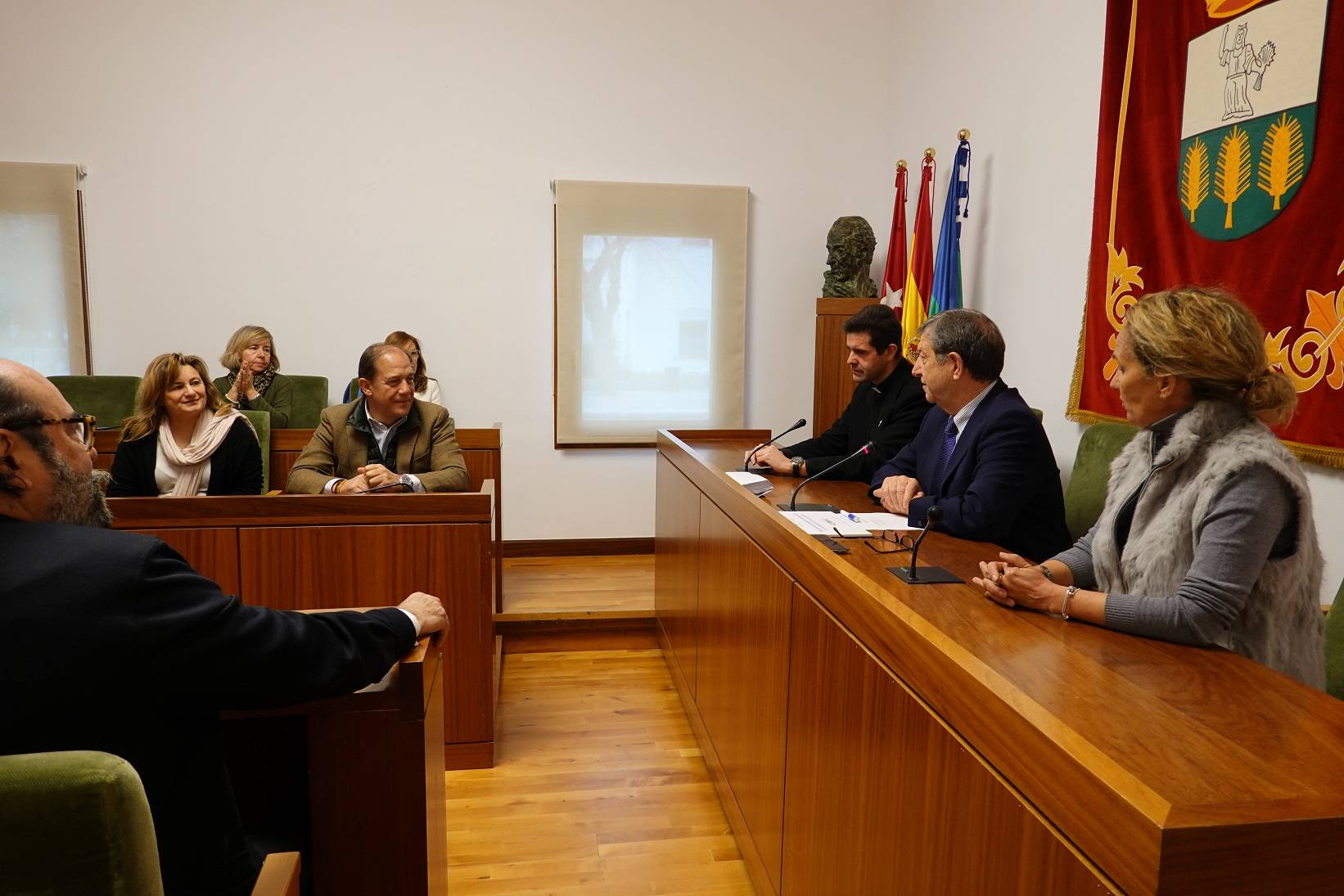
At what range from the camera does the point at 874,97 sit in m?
5.62

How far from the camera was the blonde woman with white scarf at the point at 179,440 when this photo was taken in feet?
9.84

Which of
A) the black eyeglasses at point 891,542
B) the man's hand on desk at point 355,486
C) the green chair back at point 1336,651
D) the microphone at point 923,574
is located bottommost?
the green chair back at point 1336,651

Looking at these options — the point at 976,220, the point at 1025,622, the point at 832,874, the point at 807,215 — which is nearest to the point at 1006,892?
the point at 1025,622

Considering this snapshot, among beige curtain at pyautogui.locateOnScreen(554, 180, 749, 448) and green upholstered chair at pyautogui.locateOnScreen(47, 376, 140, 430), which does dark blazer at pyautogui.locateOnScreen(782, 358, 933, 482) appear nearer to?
beige curtain at pyautogui.locateOnScreen(554, 180, 749, 448)

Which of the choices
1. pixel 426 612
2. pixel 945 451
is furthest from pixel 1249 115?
pixel 426 612

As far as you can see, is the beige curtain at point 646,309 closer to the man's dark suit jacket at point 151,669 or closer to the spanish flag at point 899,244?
the spanish flag at point 899,244

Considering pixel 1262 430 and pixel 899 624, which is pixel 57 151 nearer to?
pixel 899 624

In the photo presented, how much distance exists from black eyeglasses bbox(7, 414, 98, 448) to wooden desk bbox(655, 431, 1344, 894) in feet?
4.12

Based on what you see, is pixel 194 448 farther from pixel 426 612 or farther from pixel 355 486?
pixel 426 612

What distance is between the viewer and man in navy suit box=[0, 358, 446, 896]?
99 cm

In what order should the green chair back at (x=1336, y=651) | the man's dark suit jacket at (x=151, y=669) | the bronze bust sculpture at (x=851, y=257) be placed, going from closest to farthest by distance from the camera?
the man's dark suit jacket at (x=151, y=669) < the green chair back at (x=1336, y=651) < the bronze bust sculpture at (x=851, y=257)

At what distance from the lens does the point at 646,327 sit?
A: 18.2 feet

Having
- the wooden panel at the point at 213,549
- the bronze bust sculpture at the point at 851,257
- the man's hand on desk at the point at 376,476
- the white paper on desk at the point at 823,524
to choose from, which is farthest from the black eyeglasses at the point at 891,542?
the bronze bust sculpture at the point at 851,257

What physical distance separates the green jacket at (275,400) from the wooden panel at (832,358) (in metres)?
2.99
